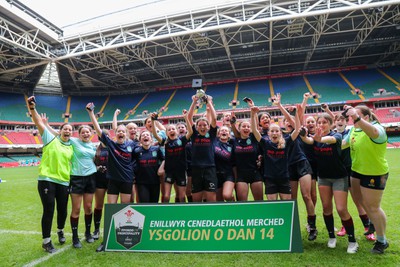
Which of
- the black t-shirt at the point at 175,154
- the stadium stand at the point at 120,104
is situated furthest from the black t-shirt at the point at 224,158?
the stadium stand at the point at 120,104

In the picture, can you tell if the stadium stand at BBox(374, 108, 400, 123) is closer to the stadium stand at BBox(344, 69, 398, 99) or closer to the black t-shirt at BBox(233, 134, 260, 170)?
the stadium stand at BBox(344, 69, 398, 99)

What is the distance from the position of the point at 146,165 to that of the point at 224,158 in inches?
57.6

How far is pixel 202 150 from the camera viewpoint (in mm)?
4504

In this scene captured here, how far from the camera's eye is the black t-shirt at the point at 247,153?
4609 millimetres

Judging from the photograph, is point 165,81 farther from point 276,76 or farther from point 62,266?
point 62,266

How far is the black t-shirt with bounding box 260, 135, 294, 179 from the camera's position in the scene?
4.16 metres

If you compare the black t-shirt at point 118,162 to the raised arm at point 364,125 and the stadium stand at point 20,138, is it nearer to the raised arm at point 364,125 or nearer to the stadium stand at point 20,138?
the raised arm at point 364,125

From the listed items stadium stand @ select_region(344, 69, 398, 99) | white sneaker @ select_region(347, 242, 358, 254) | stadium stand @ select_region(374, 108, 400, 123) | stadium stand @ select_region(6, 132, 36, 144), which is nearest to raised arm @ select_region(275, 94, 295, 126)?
white sneaker @ select_region(347, 242, 358, 254)

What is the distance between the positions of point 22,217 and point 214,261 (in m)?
5.74

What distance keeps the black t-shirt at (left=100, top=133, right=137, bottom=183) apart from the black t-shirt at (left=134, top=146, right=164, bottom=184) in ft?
0.59

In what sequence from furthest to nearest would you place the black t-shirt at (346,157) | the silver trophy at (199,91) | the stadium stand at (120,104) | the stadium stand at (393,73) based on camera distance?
the stadium stand at (120,104)
the stadium stand at (393,73)
the silver trophy at (199,91)
the black t-shirt at (346,157)

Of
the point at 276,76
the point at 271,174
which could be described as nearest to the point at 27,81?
the point at 276,76

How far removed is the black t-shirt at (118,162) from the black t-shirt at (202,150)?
45.9 inches

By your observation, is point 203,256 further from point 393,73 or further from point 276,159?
point 393,73
